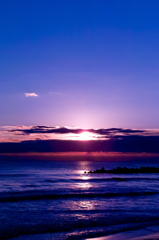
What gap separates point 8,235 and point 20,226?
153 cm

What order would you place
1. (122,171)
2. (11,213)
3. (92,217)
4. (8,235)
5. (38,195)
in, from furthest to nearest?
(122,171) → (38,195) → (11,213) → (92,217) → (8,235)

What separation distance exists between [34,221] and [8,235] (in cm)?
265

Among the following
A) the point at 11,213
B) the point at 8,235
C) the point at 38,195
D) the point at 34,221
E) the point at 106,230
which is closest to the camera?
the point at 8,235

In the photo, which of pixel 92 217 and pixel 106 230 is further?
pixel 92 217

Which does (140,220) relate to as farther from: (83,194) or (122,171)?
(122,171)

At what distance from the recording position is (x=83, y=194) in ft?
82.5

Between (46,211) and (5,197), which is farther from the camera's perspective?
(5,197)

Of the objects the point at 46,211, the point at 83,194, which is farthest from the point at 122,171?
the point at 46,211

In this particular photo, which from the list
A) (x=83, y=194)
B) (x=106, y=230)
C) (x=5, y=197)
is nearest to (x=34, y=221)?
(x=106, y=230)

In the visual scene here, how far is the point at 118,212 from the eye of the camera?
16609 mm

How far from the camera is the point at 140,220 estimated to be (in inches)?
580

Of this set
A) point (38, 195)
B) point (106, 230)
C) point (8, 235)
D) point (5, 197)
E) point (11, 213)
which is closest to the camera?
point (8, 235)

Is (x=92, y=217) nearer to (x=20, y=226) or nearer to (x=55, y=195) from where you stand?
(x=20, y=226)

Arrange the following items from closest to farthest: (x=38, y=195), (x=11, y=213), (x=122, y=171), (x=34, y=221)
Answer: (x=34, y=221) → (x=11, y=213) → (x=38, y=195) → (x=122, y=171)
